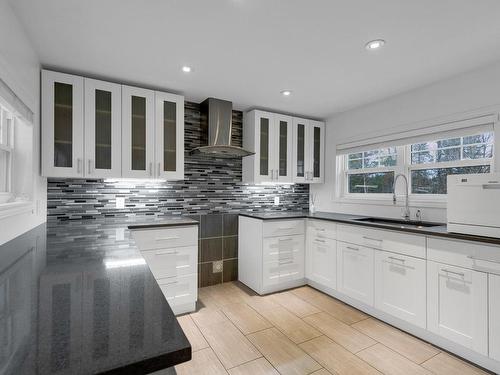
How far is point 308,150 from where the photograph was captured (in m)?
3.73

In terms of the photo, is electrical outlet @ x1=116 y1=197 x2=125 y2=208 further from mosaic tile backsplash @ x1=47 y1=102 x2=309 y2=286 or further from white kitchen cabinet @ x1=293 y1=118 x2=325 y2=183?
white kitchen cabinet @ x1=293 y1=118 x2=325 y2=183

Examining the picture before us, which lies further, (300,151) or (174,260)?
(300,151)

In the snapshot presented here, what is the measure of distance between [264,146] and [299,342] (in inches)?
85.8

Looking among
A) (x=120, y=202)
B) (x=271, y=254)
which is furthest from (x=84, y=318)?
(x=271, y=254)

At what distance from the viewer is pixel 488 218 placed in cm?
181

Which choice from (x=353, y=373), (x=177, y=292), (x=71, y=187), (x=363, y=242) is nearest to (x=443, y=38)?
(x=363, y=242)

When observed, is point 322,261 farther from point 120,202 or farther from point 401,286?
point 120,202

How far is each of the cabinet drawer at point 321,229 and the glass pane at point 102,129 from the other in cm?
229

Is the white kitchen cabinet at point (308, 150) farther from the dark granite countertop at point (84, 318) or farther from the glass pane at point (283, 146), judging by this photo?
the dark granite countertop at point (84, 318)

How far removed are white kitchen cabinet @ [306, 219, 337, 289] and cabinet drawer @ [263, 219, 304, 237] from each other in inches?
4.8

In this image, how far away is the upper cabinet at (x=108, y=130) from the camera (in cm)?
231

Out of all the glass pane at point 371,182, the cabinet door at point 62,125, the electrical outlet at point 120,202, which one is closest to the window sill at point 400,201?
the glass pane at point 371,182

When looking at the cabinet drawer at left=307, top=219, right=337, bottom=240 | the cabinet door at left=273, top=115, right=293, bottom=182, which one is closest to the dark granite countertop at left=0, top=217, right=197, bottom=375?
the cabinet drawer at left=307, top=219, right=337, bottom=240

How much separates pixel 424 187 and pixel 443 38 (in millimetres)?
1496
